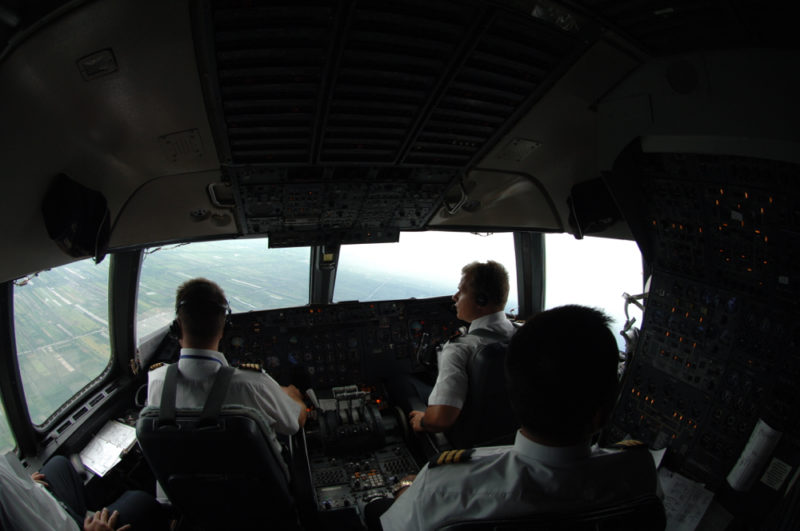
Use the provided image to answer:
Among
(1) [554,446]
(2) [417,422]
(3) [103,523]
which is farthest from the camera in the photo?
(2) [417,422]

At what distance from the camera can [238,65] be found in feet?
3.99

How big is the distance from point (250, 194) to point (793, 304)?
249cm

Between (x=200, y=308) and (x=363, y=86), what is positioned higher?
(x=363, y=86)

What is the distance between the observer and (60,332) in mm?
2531

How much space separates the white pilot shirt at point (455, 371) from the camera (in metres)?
1.98

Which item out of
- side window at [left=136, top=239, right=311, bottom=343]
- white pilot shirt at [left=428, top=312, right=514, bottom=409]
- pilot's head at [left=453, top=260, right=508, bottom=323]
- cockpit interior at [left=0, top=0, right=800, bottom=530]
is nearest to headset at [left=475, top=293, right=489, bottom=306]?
pilot's head at [left=453, top=260, right=508, bottom=323]

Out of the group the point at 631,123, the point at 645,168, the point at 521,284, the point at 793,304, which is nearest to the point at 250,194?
the point at 631,123

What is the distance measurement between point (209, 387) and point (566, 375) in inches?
59.5

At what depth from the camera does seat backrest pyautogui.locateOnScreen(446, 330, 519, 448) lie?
1.87 m

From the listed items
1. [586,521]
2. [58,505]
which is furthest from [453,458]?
[58,505]

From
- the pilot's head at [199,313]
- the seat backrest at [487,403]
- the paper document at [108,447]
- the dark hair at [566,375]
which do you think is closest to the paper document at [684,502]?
the seat backrest at [487,403]

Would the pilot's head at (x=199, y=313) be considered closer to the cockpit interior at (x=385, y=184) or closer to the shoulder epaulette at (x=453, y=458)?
the cockpit interior at (x=385, y=184)

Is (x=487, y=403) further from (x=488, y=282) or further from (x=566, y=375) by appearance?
(x=566, y=375)

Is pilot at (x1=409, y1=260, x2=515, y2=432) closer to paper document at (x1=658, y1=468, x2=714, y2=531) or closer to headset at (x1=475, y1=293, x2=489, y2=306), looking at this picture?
headset at (x1=475, y1=293, x2=489, y2=306)
